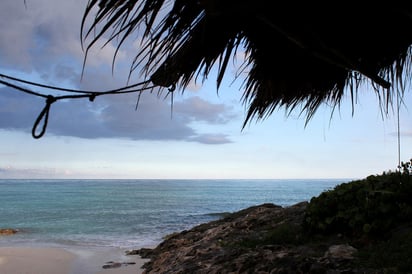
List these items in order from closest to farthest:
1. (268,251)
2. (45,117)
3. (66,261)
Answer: (45,117), (268,251), (66,261)

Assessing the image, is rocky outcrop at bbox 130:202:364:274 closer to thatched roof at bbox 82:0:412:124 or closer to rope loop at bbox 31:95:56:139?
thatched roof at bbox 82:0:412:124

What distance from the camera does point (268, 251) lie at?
4773 mm

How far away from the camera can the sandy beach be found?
31.0 ft

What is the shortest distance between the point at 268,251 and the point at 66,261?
7.98 metres

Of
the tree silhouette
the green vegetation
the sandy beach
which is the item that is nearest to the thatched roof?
the tree silhouette

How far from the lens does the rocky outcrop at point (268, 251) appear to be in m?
4.12

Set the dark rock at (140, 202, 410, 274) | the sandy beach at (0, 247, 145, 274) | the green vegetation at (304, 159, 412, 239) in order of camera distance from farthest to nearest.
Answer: the sandy beach at (0, 247, 145, 274) → the green vegetation at (304, 159, 412, 239) → the dark rock at (140, 202, 410, 274)

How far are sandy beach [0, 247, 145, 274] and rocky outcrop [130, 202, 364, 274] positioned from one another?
120 inches

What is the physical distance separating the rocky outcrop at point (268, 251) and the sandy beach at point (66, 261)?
3.04m

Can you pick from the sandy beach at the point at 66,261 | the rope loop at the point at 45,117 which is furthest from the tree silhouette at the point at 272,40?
the sandy beach at the point at 66,261

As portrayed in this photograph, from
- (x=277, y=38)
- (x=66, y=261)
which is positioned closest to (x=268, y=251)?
(x=277, y=38)

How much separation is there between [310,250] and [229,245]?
4.66 ft

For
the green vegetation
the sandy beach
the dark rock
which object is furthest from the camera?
the sandy beach

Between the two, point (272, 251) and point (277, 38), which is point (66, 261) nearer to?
point (272, 251)
